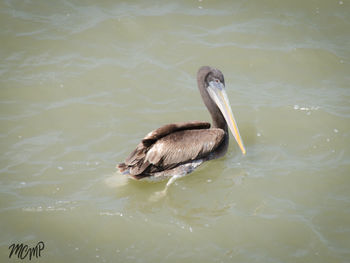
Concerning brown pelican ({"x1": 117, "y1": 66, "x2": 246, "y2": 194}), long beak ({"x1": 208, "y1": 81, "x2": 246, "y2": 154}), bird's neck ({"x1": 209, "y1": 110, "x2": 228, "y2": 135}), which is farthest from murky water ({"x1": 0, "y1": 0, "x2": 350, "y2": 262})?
long beak ({"x1": 208, "y1": 81, "x2": 246, "y2": 154})

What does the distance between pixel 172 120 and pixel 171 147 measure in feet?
3.11

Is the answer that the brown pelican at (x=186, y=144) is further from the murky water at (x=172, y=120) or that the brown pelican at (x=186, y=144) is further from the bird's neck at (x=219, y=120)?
the murky water at (x=172, y=120)

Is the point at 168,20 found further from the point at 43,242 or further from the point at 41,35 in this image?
the point at 43,242

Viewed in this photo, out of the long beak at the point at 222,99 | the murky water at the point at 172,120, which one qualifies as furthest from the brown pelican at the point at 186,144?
the murky water at the point at 172,120

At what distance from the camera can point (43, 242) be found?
4156mm

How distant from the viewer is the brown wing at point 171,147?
4.93m

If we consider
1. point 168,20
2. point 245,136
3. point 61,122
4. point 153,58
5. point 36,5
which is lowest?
point 245,136

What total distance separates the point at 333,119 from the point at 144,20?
381cm

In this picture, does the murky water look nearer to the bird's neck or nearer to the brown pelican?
the brown pelican

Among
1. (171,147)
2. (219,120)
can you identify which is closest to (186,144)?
(171,147)

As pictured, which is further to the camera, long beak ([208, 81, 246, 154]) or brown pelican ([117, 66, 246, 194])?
long beak ([208, 81, 246, 154])

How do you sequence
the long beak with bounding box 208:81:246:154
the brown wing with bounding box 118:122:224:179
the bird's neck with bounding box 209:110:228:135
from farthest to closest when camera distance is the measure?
the bird's neck with bounding box 209:110:228:135
the long beak with bounding box 208:81:246:154
the brown wing with bounding box 118:122:224:179

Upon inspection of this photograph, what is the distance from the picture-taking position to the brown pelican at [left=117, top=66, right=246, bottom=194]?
4961 mm

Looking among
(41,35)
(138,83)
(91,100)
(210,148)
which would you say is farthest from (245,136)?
(41,35)
